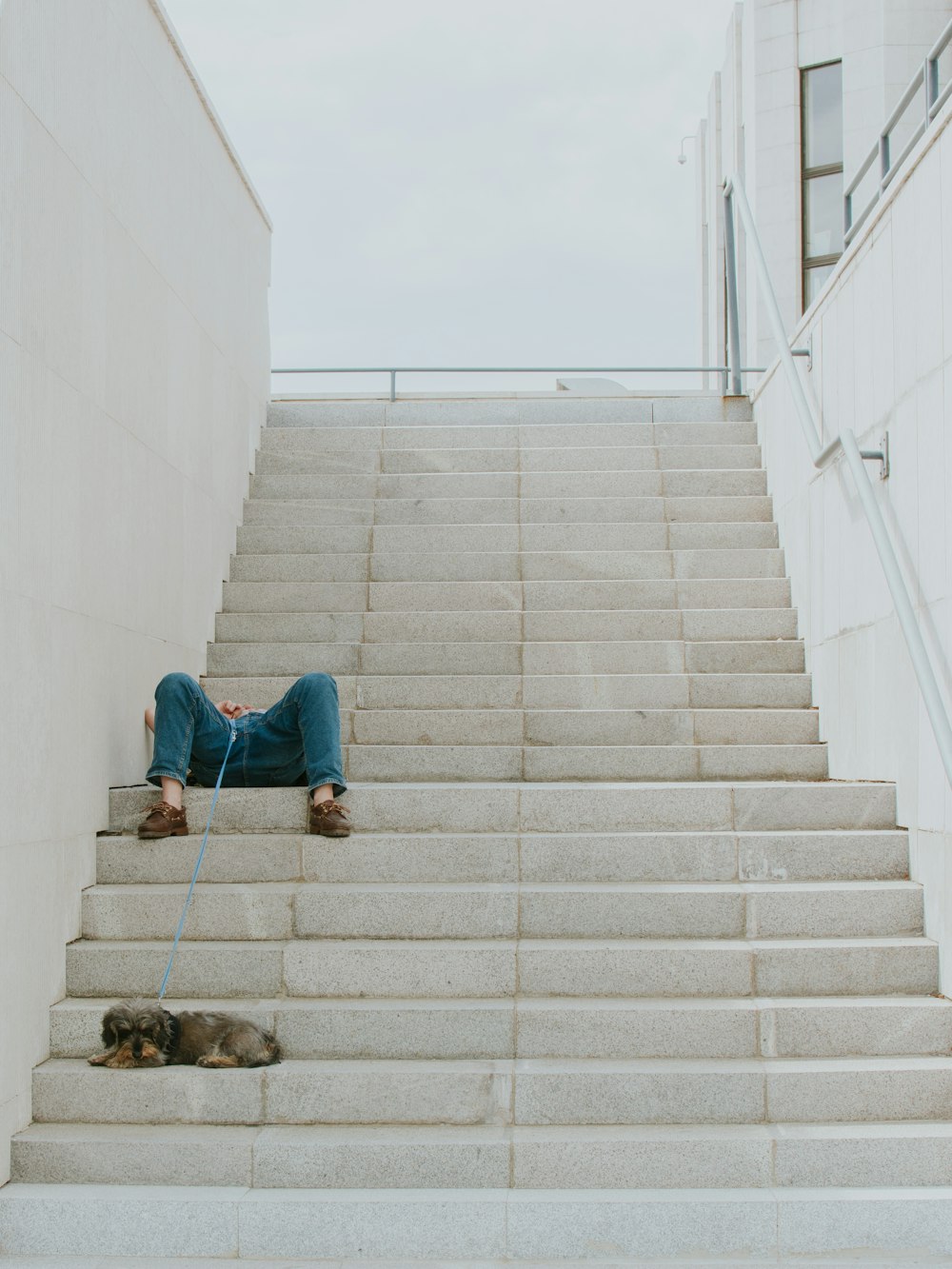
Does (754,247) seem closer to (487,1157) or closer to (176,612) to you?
(176,612)

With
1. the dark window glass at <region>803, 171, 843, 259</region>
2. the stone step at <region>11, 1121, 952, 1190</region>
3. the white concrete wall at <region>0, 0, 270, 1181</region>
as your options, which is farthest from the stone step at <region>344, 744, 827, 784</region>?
the dark window glass at <region>803, 171, 843, 259</region>

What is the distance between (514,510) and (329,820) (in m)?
3.08

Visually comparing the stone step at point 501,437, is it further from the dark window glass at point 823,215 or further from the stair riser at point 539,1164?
the dark window glass at point 823,215

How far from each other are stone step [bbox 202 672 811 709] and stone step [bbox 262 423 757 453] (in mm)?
2317

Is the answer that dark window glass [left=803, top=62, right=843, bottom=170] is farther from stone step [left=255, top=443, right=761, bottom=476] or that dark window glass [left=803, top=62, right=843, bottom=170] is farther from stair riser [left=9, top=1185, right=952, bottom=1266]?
stair riser [left=9, top=1185, right=952, bottom=1266]

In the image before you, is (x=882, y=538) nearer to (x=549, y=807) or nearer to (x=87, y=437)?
(x=549, y=807)

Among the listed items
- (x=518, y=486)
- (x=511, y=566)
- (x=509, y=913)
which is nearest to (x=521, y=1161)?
(x=509, y=913)

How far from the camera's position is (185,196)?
6.32 metres

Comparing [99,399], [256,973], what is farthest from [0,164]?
[256,973]

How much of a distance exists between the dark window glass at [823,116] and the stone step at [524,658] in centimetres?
1408

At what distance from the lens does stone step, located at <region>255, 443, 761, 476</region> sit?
7871 mm

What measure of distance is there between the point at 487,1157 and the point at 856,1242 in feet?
3.34

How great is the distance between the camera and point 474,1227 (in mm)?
3658

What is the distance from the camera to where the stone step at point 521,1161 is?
3.82m
